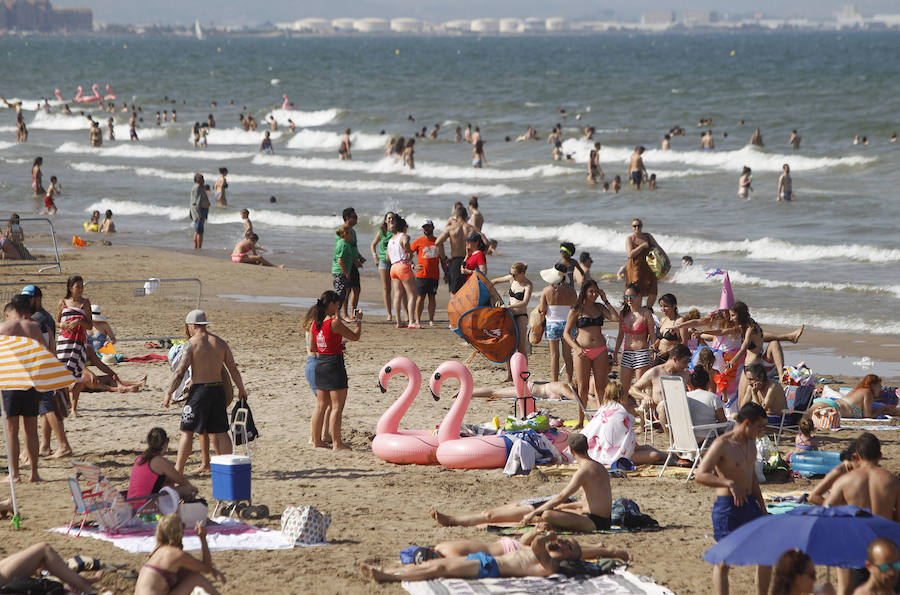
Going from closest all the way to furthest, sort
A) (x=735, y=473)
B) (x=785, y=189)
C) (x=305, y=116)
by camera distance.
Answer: (x=735, y=473)
(x=785, y=189)
(x=305, y=116)

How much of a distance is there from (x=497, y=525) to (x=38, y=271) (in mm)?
12536

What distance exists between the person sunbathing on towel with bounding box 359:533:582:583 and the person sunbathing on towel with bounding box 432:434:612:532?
57 centimetres

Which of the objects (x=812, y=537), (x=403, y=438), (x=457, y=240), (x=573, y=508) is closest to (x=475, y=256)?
(x=457, y=240)

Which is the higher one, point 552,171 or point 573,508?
point 552,171

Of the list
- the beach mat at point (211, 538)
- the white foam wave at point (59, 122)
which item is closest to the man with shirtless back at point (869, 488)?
the beach mat at point (211, 538)

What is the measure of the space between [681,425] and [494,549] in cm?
267

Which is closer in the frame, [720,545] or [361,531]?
[720,545]

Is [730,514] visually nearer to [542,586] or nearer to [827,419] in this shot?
[542,586]

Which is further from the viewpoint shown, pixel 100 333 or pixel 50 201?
pixel 50 201

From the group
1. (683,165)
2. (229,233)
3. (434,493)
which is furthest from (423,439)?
(683,165)

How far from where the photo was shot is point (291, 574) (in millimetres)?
6922

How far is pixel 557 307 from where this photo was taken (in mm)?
11828

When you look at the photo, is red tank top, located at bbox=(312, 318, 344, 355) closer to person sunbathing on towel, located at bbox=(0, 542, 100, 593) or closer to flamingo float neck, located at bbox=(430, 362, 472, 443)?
flamingo float neck, located at bbox=(430, 362, 472, 443)

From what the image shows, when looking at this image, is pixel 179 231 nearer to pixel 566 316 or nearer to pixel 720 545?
pixel 566 316
